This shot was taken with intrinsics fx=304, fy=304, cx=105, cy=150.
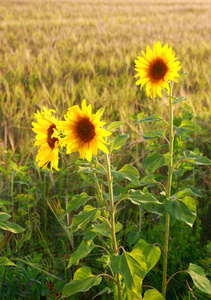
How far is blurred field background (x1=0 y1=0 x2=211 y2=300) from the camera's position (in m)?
1.48

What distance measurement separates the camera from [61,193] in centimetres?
183

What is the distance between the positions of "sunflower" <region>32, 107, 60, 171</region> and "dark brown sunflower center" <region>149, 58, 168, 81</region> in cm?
47

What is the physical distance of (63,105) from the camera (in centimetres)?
259

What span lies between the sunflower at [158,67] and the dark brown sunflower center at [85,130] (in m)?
0.40

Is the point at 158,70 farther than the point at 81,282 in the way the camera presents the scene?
Yes

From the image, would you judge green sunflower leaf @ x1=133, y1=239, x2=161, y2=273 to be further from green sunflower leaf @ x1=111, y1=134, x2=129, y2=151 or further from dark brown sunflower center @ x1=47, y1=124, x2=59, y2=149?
dark brown sunflower center @ x1=47, y1=124, x2=59, y2=149

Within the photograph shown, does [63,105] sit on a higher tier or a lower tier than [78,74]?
lower

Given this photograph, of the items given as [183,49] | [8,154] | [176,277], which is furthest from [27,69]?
[176,277]

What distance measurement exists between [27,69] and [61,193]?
97.5 inches

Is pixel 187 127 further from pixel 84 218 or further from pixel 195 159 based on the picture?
pixel 84 218

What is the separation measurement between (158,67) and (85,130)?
0.47m

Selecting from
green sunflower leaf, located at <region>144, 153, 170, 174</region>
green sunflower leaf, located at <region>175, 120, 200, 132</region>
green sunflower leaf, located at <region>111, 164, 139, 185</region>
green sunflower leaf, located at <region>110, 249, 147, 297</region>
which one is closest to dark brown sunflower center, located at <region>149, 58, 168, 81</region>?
green sunflower leaf, located at <region>175, 120, 200, 132</region>

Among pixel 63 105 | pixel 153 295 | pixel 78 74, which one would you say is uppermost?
pixel 78 74

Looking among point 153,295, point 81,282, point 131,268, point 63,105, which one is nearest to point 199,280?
point 153,295
